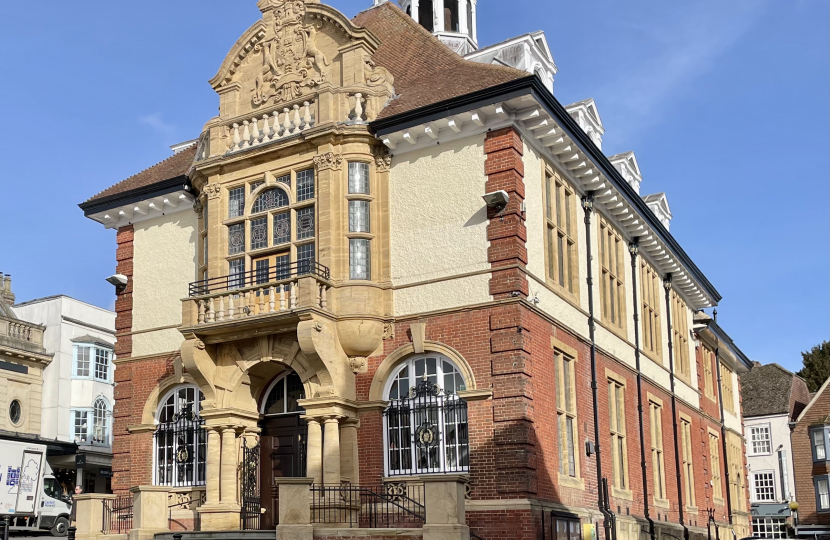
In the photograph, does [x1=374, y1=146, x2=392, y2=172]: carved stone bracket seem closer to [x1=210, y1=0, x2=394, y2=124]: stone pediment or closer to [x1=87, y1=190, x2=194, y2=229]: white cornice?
[x1=210, y1=0, x2=394, y2=124]: stone pediment

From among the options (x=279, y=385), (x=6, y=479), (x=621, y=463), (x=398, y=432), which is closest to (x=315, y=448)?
(x=398, y=432)

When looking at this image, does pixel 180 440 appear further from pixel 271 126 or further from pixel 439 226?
pixel 439 226

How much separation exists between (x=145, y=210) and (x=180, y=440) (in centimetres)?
615

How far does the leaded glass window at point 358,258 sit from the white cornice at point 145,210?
565 cm

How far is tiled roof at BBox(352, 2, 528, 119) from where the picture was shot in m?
20.9

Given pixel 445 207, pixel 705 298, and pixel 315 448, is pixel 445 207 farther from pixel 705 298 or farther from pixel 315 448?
pixel 705 298

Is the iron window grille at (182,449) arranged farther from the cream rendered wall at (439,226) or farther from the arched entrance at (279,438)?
the cream rendered wall at (439,226)

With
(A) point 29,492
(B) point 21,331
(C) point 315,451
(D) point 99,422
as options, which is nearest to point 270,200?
(C) point 315,451

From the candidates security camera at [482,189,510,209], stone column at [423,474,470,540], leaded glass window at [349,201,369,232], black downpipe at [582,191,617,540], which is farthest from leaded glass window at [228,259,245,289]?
black downpipe at [582,191,617,540]

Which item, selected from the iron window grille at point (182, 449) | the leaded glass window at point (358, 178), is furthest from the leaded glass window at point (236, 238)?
the iron window grille at point (182, 449)

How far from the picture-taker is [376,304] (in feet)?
68.5

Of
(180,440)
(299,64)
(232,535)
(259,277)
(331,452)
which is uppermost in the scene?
(299,64)

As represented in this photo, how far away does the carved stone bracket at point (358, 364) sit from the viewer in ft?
68.3

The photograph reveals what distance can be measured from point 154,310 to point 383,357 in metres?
7.31
